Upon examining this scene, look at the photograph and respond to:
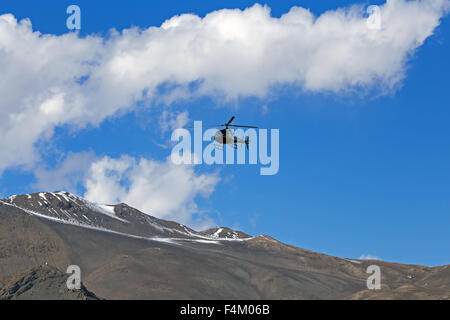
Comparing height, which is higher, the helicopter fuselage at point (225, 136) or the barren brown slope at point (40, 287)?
the helicopter fuselage at point (225, 136)

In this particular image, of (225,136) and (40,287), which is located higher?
(225,136)

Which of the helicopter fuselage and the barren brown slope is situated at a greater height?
the helicopter fuselage

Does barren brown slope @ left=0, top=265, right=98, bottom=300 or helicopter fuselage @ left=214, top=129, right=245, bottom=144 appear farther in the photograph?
barren brown slope @ left=0, top=265, right=98, bottom=300

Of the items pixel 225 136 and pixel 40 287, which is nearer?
pixel 225 136

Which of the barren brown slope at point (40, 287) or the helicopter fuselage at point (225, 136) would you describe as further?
the barren brown slope at point (40, 287)
